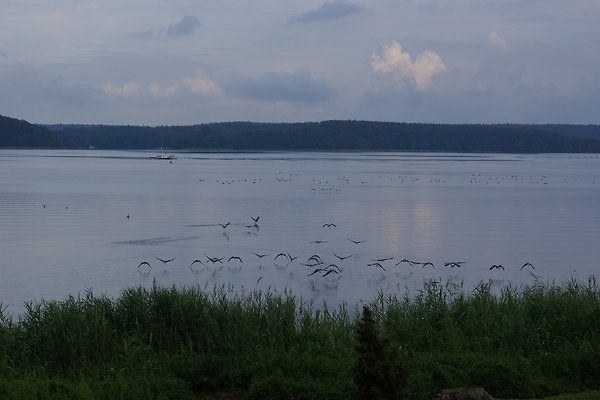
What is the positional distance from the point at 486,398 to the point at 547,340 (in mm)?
3481

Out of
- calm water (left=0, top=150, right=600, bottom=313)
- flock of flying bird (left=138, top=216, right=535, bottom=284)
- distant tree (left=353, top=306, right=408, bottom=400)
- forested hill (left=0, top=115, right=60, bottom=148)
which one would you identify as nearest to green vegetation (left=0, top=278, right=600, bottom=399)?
distant tree (left=353, top=306, right=408, bottom=400)

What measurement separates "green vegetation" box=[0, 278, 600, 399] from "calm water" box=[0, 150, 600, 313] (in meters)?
2.68

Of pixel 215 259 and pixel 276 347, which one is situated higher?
pixel 276 347

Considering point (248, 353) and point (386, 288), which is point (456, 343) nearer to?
point (248, 353)

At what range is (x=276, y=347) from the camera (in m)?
11.7

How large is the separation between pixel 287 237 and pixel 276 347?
17025 mm

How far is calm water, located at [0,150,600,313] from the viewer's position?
20516mm

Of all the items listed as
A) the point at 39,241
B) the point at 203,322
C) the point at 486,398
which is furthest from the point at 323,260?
the point at 486,398

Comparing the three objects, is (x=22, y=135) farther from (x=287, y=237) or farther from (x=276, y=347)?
(x=276, y=347)

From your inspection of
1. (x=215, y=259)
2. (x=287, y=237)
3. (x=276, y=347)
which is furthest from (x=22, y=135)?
(x=276, y=347)

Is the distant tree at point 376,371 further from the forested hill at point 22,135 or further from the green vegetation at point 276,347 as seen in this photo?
the forested hill at point 22,135

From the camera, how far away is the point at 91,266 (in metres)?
22.1

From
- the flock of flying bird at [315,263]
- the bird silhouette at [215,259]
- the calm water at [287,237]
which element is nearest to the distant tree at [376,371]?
the calm water at [287,237]

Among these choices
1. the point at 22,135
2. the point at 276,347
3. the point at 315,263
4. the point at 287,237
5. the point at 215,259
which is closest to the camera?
the point at 276,347
